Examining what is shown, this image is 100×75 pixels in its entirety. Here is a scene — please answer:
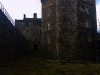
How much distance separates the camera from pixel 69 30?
31703 millimetres

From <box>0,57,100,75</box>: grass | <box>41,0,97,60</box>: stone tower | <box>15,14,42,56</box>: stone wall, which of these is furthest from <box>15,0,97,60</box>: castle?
<box>15,14,42,56</box>: stone wall

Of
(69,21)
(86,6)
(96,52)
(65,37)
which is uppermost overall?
(86,6)

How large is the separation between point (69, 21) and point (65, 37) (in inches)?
104

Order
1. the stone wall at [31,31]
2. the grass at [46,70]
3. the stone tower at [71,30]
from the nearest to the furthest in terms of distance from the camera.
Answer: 1. the grass at [46,70]
2. the stone tower at [71,30]
3. the stone wall at [31,31]

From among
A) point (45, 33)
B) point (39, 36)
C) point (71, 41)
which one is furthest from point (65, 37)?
point (39, 36)

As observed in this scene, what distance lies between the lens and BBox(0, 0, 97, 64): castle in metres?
31.5

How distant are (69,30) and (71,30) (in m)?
0.32

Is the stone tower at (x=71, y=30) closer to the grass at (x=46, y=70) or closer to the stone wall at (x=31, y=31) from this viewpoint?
the grass at (x=46, y=70)

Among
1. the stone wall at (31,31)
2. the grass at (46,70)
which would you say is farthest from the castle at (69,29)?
the stone wall at (31,31)

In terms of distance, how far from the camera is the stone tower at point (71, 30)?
31422 mm

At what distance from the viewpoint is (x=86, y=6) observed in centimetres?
3409

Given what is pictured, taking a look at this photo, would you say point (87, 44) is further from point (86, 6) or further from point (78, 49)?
point (86, 6)

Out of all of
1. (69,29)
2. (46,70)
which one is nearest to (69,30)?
(69,29)

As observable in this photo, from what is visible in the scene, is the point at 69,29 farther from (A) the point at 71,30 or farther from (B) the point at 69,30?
(A) the point at 71,30
